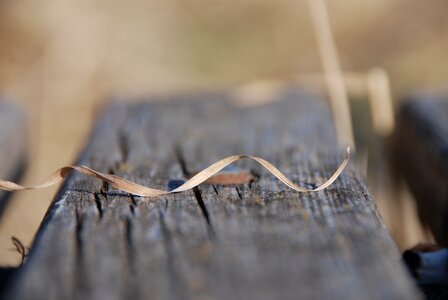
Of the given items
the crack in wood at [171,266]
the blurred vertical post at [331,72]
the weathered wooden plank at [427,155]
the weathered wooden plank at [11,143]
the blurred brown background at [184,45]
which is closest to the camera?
the crack in wood at [171,266]

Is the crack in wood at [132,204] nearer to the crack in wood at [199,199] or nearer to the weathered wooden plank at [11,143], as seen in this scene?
the crack in wood at [199,199]

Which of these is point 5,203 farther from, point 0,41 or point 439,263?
point 0,41

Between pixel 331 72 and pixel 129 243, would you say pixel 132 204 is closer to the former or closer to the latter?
pixel 129 243

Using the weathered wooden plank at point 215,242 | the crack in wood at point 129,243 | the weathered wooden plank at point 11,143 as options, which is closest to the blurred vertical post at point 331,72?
the weathered wooden plank at point 215,242

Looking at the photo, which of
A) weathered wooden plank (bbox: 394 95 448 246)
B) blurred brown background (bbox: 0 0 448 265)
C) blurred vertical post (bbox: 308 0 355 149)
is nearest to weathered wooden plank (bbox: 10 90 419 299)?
weathered wooden plank (bbox: 394 95 448 246)

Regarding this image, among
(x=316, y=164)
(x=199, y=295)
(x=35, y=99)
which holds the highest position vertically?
(x=35, y=99)

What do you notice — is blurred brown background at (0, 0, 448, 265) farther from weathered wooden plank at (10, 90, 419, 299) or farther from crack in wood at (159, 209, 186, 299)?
crack in wood at (159, 209, 186, 299)

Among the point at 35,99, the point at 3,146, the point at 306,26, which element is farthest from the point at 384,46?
the point at 3,146
